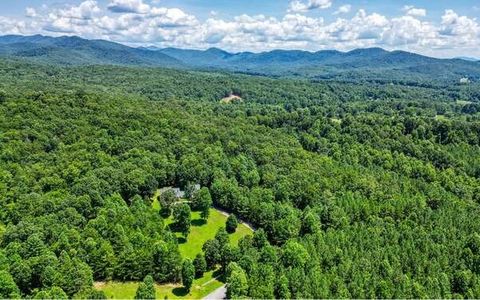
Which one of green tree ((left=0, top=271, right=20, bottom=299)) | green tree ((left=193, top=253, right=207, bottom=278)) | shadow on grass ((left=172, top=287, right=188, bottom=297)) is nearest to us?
green tree ((left=0, top=271, right=20, bottom=299))

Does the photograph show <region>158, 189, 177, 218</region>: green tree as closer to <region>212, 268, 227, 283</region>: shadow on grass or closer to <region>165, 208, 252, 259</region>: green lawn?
<region>165, 208, 252, 259</region>: green lawn

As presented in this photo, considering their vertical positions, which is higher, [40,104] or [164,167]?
[40,104]

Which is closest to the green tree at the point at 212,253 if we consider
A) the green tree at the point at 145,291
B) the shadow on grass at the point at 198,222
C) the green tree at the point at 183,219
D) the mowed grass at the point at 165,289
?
the mowed grass at the point at 165,289

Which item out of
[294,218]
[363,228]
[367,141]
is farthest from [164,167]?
Result: [367,141]

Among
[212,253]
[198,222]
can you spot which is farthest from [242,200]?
[212,253]

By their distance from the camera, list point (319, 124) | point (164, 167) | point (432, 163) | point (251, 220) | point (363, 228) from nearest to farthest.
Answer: point (363, 228) < point (251, 220) < point (164, 167) < point (432, 163) < point (319, 124)

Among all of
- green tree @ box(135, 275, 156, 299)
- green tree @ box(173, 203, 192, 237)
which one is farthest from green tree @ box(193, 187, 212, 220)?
green tree @ box(135, 275, 156, 299)

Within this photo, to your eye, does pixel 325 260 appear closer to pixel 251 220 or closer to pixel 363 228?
pixel 363 228

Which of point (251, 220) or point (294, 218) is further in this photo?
point (251, 220)
